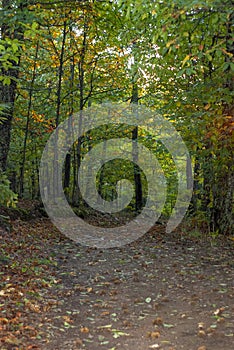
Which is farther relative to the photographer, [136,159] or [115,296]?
[136,159]

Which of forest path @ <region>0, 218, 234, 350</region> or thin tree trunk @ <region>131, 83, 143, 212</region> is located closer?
forest path @ <region>0, 218, 234, 350</region>

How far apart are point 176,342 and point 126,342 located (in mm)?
564

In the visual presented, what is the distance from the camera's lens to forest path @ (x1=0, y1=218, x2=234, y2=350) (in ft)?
14.5

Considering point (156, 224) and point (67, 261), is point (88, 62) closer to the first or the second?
point (156, 224)

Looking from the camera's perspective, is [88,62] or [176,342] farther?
[88,62]

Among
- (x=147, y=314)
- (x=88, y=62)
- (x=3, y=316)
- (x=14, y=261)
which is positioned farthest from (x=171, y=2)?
(x=88, y=62)

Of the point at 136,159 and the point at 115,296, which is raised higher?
the point at 136,159

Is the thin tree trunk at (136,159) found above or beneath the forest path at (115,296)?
above

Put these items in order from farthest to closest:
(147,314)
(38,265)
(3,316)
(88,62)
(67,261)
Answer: (88,62), (67,261), (38,265), (147,314), (3,316)

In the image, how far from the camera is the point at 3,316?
4836mm

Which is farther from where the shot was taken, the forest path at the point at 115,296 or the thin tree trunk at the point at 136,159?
the thin tree trunk at the point at 136,159

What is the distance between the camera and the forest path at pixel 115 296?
14.5ft

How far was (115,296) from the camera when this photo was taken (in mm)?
6141

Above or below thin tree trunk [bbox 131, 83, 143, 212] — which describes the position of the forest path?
below
